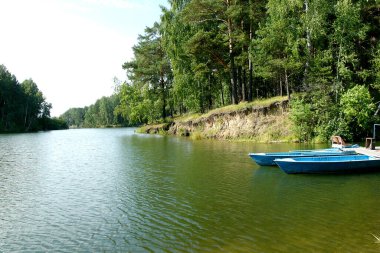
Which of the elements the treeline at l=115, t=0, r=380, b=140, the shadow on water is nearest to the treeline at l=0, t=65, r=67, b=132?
the treeline at l=115, t=0, r=380, b=140

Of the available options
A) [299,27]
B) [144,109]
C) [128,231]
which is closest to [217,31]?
[299,27]

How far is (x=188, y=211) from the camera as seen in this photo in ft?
39.0

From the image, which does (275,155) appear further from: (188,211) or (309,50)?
(309,50)

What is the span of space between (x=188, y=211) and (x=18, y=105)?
98198 millimetres

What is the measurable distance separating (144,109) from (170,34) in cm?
2108

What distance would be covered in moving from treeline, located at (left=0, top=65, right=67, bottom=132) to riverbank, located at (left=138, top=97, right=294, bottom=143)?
6730cm

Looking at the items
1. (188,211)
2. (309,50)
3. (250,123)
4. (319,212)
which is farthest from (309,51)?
(188,211)

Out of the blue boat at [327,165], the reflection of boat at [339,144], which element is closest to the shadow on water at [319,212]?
the blue boat at [327,165]

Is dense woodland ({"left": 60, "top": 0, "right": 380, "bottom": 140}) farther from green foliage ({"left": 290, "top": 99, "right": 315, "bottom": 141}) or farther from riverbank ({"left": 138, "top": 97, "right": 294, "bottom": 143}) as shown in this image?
riverbank ({"left": 138, "top": 97, "right": 294, "bottom": 143})

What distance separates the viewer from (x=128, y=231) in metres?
10.0

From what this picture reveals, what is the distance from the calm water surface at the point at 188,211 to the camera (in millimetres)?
8938

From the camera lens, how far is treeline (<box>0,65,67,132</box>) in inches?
3605

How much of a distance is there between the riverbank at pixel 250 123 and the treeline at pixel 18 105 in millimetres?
67297

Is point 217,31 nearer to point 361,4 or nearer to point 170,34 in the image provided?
point 170,34
